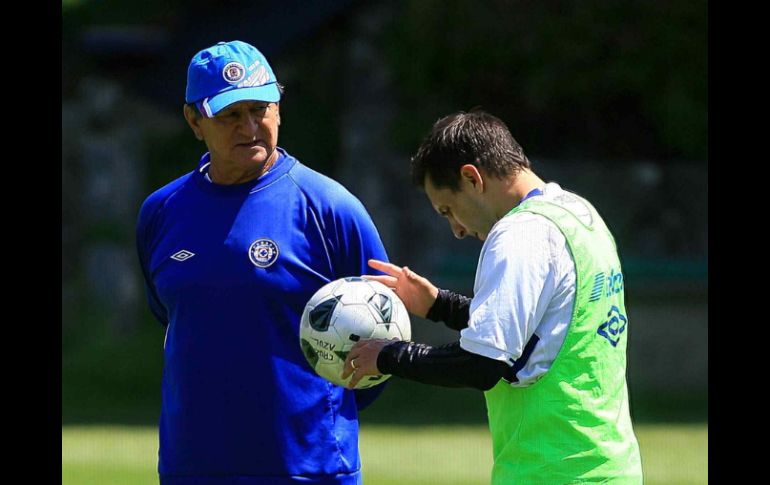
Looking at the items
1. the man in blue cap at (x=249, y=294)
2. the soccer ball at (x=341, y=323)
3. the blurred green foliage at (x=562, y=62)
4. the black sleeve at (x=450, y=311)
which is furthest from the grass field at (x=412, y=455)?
the soccer ball at (x=341, y=323)

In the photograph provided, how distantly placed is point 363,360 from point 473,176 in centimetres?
72

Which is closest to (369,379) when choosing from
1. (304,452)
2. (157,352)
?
(304,452)

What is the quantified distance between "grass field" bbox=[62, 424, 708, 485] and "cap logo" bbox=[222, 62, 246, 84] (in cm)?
623

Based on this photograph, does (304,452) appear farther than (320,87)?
No

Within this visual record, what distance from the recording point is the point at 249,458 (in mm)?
4664

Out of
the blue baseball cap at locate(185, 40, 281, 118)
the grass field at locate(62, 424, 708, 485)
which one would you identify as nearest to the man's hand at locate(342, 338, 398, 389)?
the blue baseball cap at locate(185, 40, 281, 118)

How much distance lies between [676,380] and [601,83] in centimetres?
423

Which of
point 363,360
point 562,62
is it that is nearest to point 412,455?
point 562,62

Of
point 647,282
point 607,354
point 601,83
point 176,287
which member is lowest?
point 607,354

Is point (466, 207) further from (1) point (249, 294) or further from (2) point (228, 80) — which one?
(2) point (228, 80)

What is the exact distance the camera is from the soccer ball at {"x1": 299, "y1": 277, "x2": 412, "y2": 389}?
4.50 meters

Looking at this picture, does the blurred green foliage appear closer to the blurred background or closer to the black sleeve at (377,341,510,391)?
the blurred background
